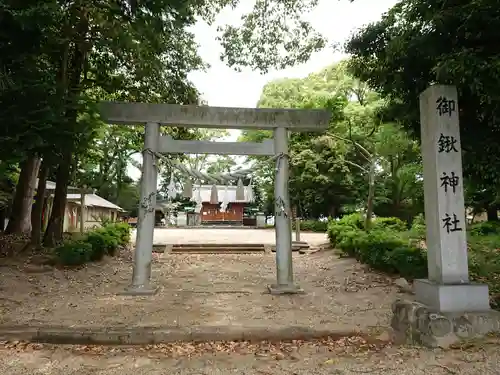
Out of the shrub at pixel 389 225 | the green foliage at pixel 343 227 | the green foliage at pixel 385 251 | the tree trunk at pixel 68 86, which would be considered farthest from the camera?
the shrub at pixel 389 225

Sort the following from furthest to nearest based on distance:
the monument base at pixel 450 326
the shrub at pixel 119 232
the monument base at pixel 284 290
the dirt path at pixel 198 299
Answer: the shrub at pixel 119 232, the monument base at pixel 284 290, the dirt path at pixel 198 299, the monument base at pixel 450 326

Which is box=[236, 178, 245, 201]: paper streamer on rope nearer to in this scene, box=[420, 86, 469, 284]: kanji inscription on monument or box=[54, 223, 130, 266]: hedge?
box=[420, 86, 469, 284]: kanji inscription on monument

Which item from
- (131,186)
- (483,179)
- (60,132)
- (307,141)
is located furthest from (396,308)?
(131,186)

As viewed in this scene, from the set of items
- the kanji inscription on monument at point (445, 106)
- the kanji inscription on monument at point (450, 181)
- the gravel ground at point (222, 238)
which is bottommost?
the gravel ground at point (222, 238)

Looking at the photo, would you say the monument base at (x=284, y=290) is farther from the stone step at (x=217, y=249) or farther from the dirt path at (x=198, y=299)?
the stone step at (x=217, y=249)

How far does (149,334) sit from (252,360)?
4.90ft

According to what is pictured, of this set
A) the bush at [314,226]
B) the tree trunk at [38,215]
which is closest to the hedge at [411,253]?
the tree trunk at [38,215]

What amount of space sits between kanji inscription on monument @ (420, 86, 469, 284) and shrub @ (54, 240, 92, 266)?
874 centimetres

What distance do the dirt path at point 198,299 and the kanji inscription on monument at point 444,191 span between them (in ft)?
4.71

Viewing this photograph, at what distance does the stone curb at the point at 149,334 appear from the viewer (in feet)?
16.6

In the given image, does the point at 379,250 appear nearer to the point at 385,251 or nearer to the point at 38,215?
the point at 385,251

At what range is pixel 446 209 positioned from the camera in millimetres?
4969

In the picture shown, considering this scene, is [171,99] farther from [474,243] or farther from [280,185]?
[474,243]

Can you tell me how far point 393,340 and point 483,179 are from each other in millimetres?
3186
